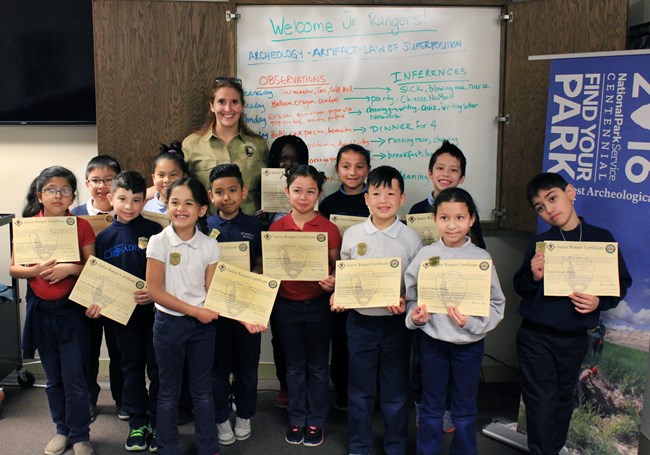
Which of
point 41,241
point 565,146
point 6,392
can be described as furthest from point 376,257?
point 6,392

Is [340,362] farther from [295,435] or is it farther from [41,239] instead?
[41,239]

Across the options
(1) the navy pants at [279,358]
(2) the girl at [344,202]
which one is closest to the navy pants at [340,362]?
(2) the girl at [344,202]

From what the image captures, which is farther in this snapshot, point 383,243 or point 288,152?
point 288,152

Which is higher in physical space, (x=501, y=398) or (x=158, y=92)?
(x=158, y=92)

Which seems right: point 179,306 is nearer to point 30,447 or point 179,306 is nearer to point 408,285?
point 408,285

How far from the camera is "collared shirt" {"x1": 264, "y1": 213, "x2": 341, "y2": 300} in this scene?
2752 millimetres

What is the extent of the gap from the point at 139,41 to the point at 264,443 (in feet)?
7.39

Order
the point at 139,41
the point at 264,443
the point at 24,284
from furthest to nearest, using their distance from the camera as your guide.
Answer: the point at 24,284 → the point at 139,41 → the point at 264,443

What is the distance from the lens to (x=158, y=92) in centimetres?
336

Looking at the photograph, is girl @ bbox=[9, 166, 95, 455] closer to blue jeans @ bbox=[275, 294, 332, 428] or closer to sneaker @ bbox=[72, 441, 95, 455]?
sneaker @ bbox=[72, 441, 95, 455]

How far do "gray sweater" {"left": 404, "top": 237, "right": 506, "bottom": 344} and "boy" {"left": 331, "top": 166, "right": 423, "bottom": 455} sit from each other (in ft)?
0.31

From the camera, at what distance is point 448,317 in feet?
8.04

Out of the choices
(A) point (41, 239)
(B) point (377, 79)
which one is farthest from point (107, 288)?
(B) point (377, 79)

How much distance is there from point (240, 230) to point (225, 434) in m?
1.01
